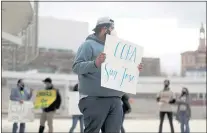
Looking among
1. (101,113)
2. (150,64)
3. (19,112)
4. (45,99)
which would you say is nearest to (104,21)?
(101,113)

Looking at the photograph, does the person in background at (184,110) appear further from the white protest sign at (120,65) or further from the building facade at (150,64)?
the white protest sign at (120,65)

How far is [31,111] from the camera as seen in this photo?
8.30 meters

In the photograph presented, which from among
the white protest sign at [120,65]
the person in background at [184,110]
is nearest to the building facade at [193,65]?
the person in background at [184,110]

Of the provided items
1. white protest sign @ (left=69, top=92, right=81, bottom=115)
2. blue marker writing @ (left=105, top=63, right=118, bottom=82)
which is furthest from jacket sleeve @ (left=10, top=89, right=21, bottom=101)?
blue marker writing @ (left=105, top=63, right=118, bottom=82)

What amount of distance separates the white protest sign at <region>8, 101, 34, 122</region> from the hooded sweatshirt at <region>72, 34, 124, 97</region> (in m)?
5.21

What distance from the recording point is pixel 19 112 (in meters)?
8.14

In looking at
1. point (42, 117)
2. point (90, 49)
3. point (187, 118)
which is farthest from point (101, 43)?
point (187, 118)

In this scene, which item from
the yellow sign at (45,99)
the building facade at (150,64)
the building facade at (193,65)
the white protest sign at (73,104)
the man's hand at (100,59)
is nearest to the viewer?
the man's hand at (100,59)

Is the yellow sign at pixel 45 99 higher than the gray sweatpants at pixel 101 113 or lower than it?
lower

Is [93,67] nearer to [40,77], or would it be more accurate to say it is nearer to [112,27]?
[112,27]

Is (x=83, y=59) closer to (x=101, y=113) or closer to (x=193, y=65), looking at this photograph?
(x=101, y=113)

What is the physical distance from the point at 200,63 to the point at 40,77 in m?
12.9

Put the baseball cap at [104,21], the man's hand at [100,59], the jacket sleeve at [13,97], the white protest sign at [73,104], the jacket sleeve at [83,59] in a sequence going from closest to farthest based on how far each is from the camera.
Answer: the man's hand at [100,59], the jacket sleeve at [83,59], the baseball cap at [104,21], the white protest sign at [73,104], the jacket sleeve at [13,97]

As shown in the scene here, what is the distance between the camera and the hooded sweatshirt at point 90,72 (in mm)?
3099
